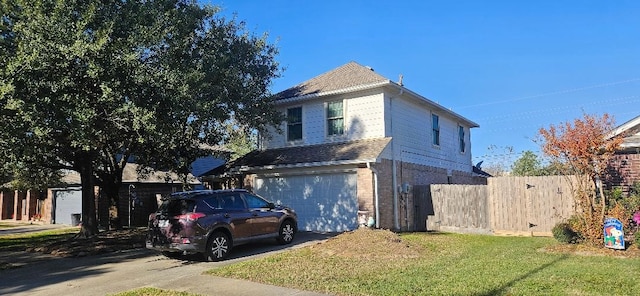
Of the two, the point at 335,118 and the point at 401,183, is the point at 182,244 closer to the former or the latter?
the point at 335,118

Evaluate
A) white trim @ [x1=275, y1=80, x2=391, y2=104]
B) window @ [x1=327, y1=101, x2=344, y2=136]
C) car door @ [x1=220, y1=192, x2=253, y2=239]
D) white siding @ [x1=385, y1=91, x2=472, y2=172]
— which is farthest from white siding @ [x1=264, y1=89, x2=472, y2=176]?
car door @ [x1=220, y1=192, x2=253, y2=239]

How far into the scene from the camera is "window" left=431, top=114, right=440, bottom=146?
66.6ft

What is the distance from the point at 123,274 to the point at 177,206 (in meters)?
1.92

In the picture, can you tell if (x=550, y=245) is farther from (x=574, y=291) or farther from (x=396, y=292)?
(x=396, y=292)

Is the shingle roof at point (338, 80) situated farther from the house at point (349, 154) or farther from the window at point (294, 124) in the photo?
the window at point (294, 124)

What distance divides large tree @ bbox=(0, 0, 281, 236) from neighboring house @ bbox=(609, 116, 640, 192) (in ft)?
35.4

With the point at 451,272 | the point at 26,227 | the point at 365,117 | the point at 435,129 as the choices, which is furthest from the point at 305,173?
the point at 26,227

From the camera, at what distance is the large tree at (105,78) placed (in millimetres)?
9820

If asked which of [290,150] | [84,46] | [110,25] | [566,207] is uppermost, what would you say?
[110,25]

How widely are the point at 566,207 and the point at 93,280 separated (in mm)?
13300

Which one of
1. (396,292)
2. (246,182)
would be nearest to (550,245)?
(396,292)

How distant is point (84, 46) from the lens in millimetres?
9688

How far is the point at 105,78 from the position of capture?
34.5ft

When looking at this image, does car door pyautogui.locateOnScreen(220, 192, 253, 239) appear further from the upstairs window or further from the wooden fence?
the upstairs window
